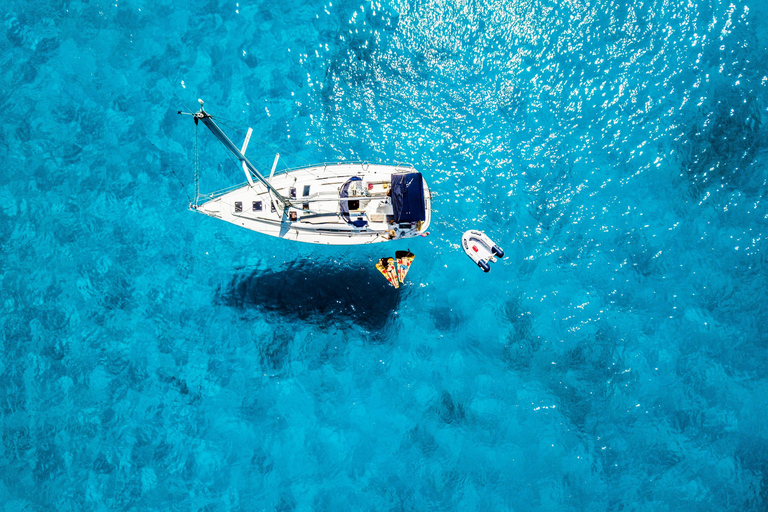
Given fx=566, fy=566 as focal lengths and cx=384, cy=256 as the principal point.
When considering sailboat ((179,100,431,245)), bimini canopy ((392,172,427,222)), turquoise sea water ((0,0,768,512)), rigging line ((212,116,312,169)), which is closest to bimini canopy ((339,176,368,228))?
sailboat ((179,100,431,245))

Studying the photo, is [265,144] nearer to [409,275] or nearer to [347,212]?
[347,212]

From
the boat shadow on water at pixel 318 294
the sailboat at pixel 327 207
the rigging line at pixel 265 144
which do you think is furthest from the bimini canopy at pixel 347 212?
the rigging line at pixel 265 144

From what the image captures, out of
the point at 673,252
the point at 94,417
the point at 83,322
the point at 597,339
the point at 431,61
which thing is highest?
the point at 431,61

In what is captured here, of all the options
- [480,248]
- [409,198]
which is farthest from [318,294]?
[480,248]

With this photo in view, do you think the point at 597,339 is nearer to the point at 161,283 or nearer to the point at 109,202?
the point at 161,283

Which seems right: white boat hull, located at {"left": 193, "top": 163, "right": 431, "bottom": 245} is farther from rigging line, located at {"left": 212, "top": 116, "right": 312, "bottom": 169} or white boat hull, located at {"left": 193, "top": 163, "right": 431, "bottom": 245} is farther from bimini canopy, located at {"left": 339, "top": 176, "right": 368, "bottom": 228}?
rigging line, located at {"left": 212, "top": 116, "right": 312, "bottom": 169}

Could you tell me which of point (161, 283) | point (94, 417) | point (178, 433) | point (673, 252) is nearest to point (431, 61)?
point (673, 252)
